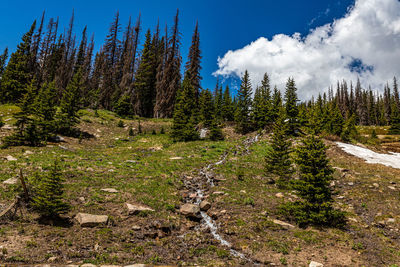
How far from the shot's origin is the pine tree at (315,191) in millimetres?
11469

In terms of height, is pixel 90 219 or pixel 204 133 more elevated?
pixel 204 133

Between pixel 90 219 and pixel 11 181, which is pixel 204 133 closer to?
pixel 11 181

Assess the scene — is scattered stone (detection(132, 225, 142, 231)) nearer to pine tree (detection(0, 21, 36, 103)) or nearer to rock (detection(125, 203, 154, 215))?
rock (detection(125, 203, 154, 215))

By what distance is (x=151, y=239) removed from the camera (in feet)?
32.1

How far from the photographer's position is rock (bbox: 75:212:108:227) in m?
9.81

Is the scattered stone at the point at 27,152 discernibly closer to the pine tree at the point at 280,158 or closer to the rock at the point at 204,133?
the pine tree at the point at 280,158

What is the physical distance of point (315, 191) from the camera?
11.6m

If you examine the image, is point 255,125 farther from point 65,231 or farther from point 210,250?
point 65,231

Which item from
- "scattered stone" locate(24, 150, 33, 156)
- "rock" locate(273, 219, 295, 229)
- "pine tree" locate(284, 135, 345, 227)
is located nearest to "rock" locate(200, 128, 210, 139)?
"scattered stone" locate(24, 150, 33, 156)

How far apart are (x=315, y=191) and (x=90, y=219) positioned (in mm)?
12574

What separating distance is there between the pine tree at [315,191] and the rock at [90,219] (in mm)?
10775

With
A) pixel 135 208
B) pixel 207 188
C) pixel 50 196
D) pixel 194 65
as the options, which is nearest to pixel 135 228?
pixel 135 208

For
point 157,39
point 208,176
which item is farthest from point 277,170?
point 157,39

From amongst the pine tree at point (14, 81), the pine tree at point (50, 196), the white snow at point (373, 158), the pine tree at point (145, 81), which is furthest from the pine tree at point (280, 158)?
the pine tree at point (14, 81)
